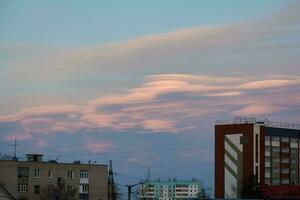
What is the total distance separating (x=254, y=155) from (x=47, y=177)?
4652cm

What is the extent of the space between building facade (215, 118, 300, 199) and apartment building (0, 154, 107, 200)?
1128 inches

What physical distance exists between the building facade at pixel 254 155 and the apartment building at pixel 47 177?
28.6 metres

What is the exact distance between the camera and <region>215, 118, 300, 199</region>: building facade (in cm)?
14300

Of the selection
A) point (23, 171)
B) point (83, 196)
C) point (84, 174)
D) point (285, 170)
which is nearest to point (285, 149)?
point (285, 170)

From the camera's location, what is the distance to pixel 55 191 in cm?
11194

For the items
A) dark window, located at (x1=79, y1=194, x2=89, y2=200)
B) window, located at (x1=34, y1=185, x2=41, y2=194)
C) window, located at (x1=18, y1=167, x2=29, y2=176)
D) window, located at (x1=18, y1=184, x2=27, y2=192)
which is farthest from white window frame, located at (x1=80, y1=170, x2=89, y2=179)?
window, located at (x1=18, y1=184, x2=27, y2=192)

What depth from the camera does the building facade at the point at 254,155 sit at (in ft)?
469

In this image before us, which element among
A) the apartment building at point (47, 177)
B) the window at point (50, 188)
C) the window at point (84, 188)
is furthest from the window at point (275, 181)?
the window at point (50, 188)

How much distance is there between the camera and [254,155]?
14300 centimetres

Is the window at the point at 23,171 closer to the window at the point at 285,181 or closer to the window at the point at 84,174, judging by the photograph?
the window at the point at 84,174

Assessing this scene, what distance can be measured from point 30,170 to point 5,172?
4.51 meters

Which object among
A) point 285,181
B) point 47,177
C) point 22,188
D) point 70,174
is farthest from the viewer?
point 285,181

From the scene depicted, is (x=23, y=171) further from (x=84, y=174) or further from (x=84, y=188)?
(x=84, y=188)

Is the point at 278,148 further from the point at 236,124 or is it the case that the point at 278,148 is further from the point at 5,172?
the point at 5,172
